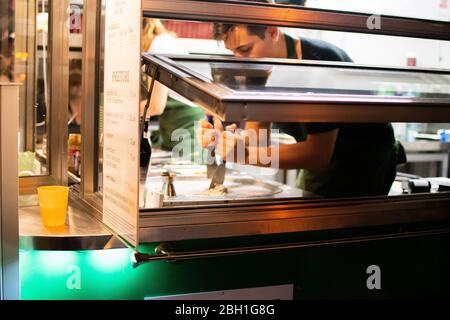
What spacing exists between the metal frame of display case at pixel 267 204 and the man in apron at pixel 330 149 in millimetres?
414

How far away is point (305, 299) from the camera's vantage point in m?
2.19

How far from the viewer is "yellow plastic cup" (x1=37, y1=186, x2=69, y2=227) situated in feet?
6.29

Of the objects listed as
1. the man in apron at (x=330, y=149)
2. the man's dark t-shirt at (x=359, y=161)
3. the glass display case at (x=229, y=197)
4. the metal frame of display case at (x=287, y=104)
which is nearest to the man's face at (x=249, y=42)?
the man in apron at (x=330, y=149)

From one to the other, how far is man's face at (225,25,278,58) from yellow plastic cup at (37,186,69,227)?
3.71 ft

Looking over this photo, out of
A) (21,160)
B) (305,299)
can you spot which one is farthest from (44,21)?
(305,299)

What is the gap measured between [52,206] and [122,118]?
1.57 ft

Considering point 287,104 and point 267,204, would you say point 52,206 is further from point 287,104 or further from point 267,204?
point 287,104

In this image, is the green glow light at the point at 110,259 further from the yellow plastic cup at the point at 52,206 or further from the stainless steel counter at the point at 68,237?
the yellow plastic cup at the point at 52,206

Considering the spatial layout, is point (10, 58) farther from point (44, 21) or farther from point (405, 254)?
point (405, 254)

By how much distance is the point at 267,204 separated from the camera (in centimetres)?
203

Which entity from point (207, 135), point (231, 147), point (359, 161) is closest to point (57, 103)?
point (207, 135)

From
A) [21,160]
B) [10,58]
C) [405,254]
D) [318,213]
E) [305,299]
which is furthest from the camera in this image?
[21,160]

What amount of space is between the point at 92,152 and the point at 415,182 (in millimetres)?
1340

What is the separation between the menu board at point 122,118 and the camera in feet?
5.00
